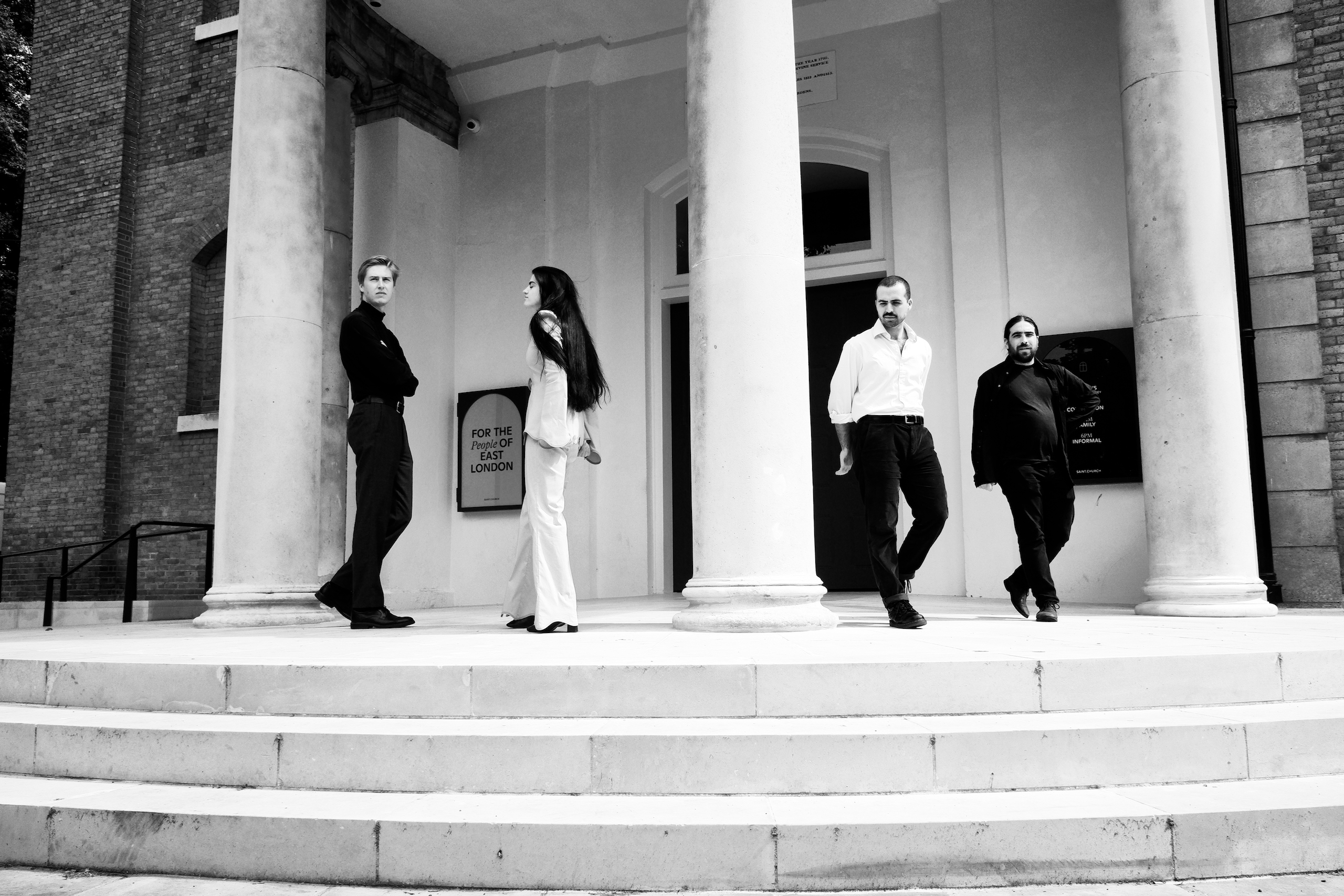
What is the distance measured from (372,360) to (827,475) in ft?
18.3

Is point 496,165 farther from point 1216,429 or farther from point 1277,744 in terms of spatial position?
point 1277,744

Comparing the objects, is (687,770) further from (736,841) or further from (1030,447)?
(1030,447)

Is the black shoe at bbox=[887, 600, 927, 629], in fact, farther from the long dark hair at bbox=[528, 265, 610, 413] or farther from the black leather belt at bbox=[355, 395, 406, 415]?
the black leather belt at bbox=[355, 395, 406, 415]

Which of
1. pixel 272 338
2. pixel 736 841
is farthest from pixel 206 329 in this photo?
pixel 736 841

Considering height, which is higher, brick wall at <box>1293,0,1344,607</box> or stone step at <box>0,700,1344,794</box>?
brick wall at <box>1293,0,1344,607</box>

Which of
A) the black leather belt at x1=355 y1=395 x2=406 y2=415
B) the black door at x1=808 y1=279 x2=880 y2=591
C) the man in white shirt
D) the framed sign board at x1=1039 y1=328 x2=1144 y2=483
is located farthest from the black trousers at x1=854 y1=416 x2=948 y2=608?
the black door at x1=808 y1=279 x2=880 y2=591

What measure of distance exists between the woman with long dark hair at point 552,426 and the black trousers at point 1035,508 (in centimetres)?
259

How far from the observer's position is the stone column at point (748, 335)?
5.68 m

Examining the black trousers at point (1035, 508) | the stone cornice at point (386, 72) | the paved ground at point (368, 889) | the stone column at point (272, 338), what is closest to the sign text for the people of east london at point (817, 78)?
the stone cornice at point (386, 72)

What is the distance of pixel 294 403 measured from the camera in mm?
7789

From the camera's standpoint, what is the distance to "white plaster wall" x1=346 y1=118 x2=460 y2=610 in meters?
11.2

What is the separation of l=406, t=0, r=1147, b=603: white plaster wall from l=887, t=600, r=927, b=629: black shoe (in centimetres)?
378

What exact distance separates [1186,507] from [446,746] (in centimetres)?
536

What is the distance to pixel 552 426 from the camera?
579 centimetres
